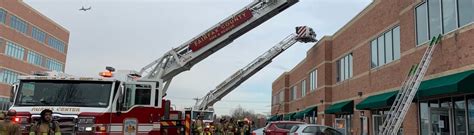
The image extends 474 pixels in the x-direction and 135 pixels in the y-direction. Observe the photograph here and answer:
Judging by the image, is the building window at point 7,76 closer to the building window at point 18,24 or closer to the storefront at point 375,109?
the building window at point 18,24

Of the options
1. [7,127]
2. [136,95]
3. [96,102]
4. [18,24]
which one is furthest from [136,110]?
[18,24]

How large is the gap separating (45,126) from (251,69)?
72.5 feet

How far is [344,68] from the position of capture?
86.4 feet

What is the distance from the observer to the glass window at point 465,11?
1247cm

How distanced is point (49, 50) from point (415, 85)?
5700 centimetres

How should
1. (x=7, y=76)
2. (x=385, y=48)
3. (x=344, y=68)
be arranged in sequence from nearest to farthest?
(x=385, y=48) → (x=344, y=68) → (x=7, y=76)

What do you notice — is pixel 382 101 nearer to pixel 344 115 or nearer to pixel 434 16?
pixel 434 16

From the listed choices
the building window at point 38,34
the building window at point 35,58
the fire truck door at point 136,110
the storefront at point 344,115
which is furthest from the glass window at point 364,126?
the building window at point 38,34

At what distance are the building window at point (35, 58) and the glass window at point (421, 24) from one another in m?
51.5

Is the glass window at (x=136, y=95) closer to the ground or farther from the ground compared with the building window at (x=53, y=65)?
closer to the ground

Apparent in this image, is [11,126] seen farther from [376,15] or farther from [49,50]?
[49,50]

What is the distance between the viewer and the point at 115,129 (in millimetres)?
9570

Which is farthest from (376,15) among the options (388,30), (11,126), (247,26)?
(11,126)

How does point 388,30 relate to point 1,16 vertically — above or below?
below
